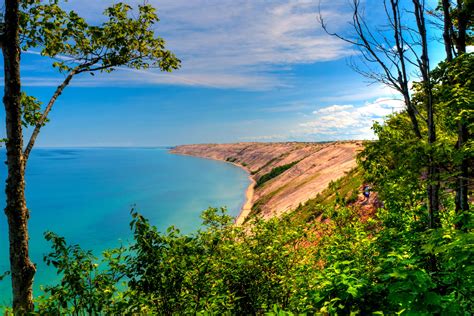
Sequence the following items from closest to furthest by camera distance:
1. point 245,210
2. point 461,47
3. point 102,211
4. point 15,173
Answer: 1. point 15,173
2. point 461,47
3. point 245,210
4. point 102,211

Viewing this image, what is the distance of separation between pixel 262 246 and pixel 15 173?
279 inches

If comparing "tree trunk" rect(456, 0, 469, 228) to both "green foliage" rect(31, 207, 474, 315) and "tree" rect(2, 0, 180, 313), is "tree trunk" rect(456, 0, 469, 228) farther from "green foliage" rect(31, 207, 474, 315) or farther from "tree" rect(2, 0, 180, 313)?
"tree" rect(2, 0, 180, 313)

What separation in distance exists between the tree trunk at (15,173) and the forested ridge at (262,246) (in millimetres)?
23

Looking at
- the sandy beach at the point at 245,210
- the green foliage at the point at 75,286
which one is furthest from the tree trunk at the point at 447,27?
the sandy beach at the point at 245,210

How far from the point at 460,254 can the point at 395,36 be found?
19.9 feet

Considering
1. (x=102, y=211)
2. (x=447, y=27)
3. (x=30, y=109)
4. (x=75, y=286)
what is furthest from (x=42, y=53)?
(x=102, y=211)

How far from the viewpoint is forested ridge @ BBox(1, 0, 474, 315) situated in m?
5.28

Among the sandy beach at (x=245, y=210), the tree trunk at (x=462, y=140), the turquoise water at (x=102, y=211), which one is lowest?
the sandy beach at (x=245, y=210)

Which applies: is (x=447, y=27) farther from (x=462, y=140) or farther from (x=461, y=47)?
(x=462, y=140)

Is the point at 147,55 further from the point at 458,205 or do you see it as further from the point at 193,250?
the point at 458,205

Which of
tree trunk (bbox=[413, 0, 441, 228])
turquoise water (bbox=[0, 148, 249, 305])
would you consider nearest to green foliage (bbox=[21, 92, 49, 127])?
tree trunk (bbox=[413, 0, 441, 228])

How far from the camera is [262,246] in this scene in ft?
29.7

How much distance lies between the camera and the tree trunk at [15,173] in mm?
6395

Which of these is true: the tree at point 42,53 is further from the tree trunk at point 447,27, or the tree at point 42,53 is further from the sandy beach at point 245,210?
the sandy beach at point 245,210
